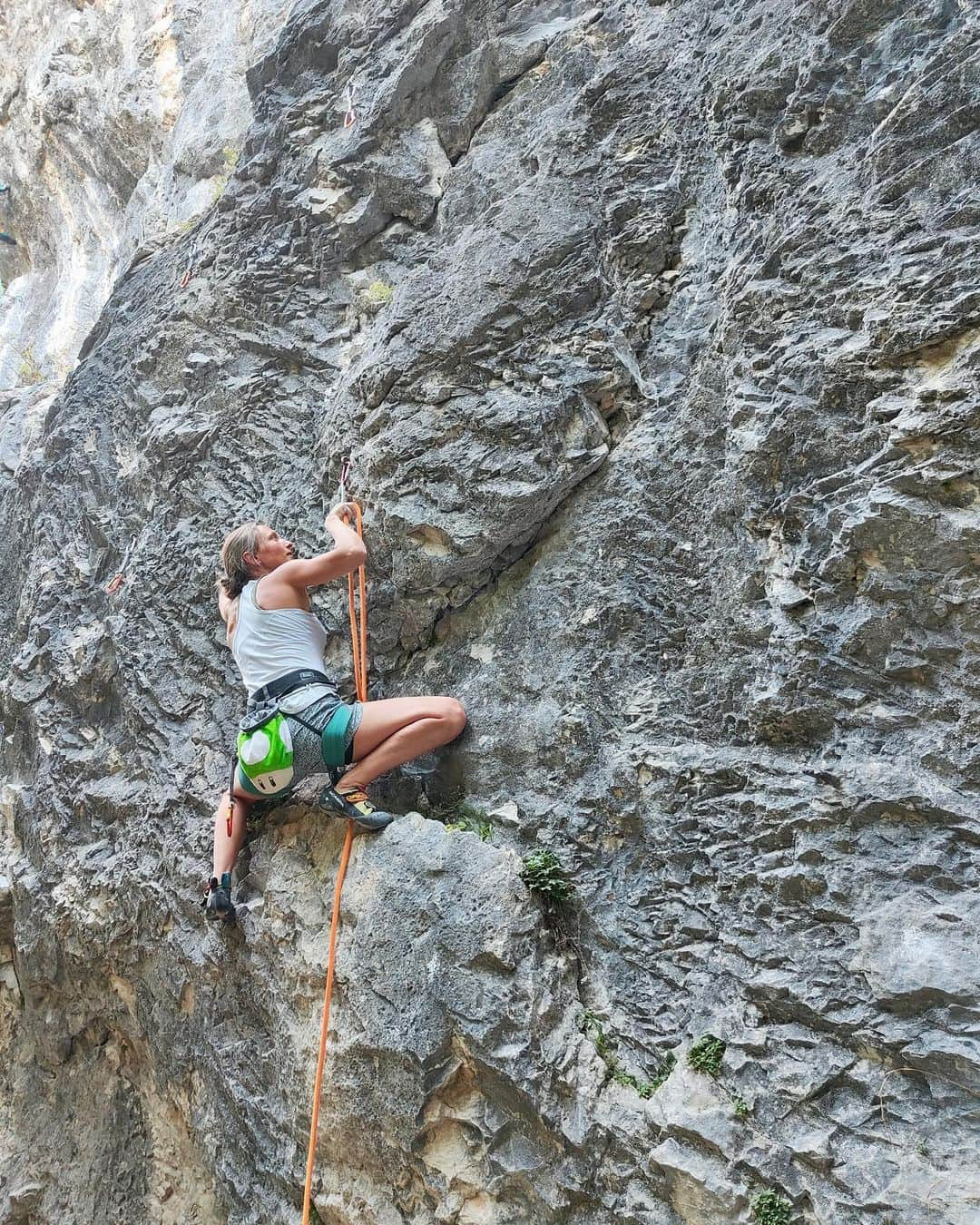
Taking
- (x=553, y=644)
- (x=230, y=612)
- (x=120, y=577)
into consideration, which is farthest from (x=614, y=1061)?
(x=120, y=577)

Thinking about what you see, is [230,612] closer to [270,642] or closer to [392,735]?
[270,642]

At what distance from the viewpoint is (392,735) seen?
157 inches

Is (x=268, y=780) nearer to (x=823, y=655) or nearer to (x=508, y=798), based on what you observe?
(x=508, y=798)

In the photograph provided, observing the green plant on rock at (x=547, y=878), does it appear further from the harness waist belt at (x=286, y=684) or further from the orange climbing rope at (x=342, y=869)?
the harness waist belt at (x=286, y=684)

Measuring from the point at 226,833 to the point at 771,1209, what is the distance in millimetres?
2853

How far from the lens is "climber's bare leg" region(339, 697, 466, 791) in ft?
13.0

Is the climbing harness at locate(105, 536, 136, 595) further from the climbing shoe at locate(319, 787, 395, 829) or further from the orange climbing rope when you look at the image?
the climbing shoe at locate(319, 787, 395, 829)

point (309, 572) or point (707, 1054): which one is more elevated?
point (309, 572)

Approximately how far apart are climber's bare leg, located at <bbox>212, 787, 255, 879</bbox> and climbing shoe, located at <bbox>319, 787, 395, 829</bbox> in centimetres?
62

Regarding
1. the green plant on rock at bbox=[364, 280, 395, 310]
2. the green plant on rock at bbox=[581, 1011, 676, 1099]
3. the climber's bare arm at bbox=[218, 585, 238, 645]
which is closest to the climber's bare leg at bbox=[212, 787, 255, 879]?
the climber's bare arm at bbox=[218, 585, 238, 645]

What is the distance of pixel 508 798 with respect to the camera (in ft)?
12.8

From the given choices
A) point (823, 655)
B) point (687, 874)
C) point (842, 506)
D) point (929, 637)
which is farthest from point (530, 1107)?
point (842, 506)

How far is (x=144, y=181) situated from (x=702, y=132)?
7.86 meters

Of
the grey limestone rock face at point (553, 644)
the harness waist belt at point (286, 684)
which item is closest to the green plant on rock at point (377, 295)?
the grey limestone rock face at point (553, 644)
